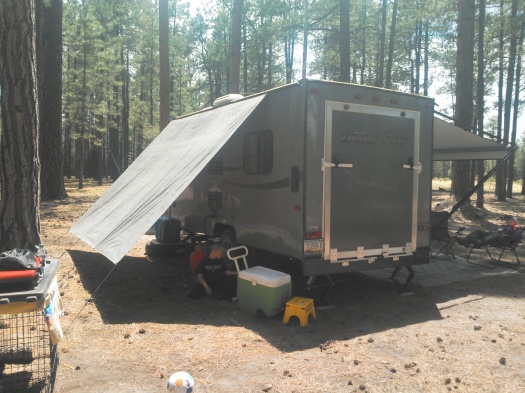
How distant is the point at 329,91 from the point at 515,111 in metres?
23.2

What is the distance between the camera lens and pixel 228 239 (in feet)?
22.6

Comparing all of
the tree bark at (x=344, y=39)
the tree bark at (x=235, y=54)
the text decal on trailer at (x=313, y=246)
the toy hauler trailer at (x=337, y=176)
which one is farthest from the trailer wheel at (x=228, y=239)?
Result: the tree bark at (x=344, y=39)

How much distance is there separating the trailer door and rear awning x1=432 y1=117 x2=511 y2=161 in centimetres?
163

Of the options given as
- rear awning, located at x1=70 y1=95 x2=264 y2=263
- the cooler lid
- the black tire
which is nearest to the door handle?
rear awning, located at x1=70 y1=95 x2=264 y2=263

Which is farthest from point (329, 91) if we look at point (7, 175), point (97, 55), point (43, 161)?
point (97, 55)

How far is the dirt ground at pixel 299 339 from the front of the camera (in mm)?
3500

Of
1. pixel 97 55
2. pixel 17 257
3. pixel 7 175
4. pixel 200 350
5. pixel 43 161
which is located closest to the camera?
pixel 17 257

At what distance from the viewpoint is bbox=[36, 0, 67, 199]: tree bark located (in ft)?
48.3

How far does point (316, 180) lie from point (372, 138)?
3.38 ft

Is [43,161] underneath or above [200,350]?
above

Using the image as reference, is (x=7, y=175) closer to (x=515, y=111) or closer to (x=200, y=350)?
(x=200, y=350)

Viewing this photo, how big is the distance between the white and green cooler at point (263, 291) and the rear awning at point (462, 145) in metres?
3.89

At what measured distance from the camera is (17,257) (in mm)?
2883

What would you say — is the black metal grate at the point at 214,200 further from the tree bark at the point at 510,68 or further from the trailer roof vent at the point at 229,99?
the tree bark at the point at 510,68
